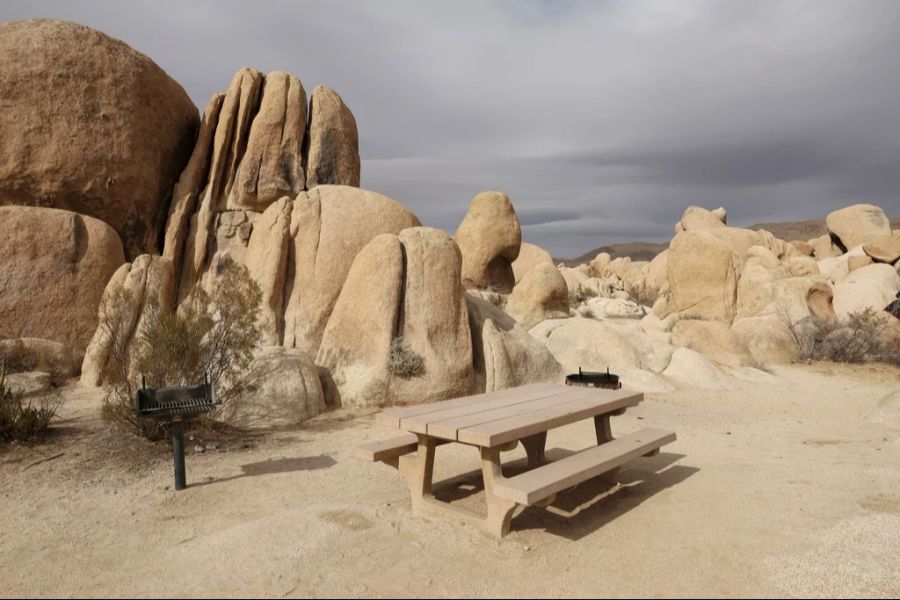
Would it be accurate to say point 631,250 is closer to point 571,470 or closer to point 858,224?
point 858,224

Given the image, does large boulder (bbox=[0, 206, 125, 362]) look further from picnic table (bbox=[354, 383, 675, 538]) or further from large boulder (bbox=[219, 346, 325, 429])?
picnic table (bbox=[354, 383, 675, 538])

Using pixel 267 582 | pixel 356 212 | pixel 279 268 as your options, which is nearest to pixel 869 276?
pixel 356 212

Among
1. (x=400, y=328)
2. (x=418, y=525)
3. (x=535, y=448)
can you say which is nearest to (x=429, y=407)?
(x=418, y=525)

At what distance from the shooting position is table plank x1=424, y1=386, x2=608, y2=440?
4.05 m

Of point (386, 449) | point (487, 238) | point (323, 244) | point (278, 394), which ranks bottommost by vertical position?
point (278, 394)

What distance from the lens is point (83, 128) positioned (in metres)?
12.0

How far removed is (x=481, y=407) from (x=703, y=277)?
15.4 metres

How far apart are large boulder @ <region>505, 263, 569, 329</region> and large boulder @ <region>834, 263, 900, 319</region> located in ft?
27.3

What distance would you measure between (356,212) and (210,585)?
7.37 m

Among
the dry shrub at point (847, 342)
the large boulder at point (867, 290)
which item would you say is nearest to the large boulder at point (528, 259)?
the large boulder at point (867, 290)

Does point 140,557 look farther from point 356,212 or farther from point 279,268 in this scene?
point 356,212

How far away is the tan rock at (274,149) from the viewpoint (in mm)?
13133

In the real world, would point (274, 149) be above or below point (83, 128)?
below

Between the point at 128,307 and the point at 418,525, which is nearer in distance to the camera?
the point at 418,525
